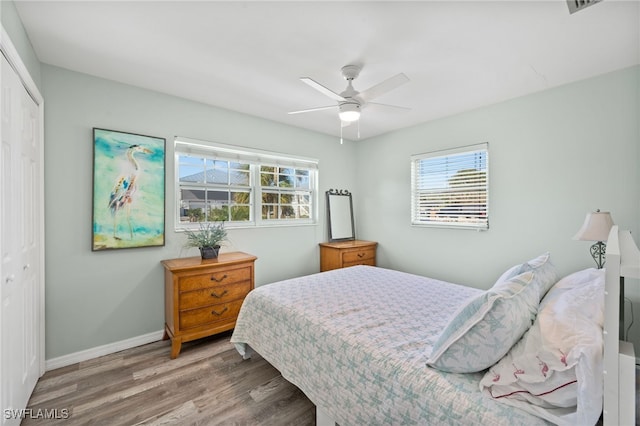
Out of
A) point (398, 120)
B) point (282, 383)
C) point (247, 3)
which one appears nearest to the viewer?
point (247, 3)

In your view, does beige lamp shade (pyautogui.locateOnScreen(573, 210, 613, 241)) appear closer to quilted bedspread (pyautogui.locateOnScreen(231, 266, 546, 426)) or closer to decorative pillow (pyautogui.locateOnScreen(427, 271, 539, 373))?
quilted bedspread (pyautogui.locateOnScreen(231, 266, 546, 426))

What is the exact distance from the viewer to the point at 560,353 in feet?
3.24

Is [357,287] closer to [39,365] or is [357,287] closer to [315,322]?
[315,322]

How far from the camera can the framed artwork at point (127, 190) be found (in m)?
2.50

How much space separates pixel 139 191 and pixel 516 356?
3.09m

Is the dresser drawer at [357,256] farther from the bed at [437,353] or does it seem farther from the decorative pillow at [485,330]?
the decorative pillow at [485,330]

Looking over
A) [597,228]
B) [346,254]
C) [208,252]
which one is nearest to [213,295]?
[208,252]

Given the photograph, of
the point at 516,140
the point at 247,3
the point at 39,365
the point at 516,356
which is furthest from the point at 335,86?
the point at 39,365

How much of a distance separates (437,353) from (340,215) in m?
3.26

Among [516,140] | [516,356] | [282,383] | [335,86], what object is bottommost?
[282,383]

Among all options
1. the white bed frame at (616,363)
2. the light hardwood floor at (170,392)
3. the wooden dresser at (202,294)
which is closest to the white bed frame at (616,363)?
the white bed frame at (616,363)

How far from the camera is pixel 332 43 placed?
77.7 inches

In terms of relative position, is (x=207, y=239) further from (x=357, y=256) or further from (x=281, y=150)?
(x=357, y=256)

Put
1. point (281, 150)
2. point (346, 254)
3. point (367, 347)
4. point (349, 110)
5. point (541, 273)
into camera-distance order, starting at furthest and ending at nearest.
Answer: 1. point (346, 254)
2. point (281, 150)
3. point (349, 110)
4. point (541, 273)
5. point (367, 347)
